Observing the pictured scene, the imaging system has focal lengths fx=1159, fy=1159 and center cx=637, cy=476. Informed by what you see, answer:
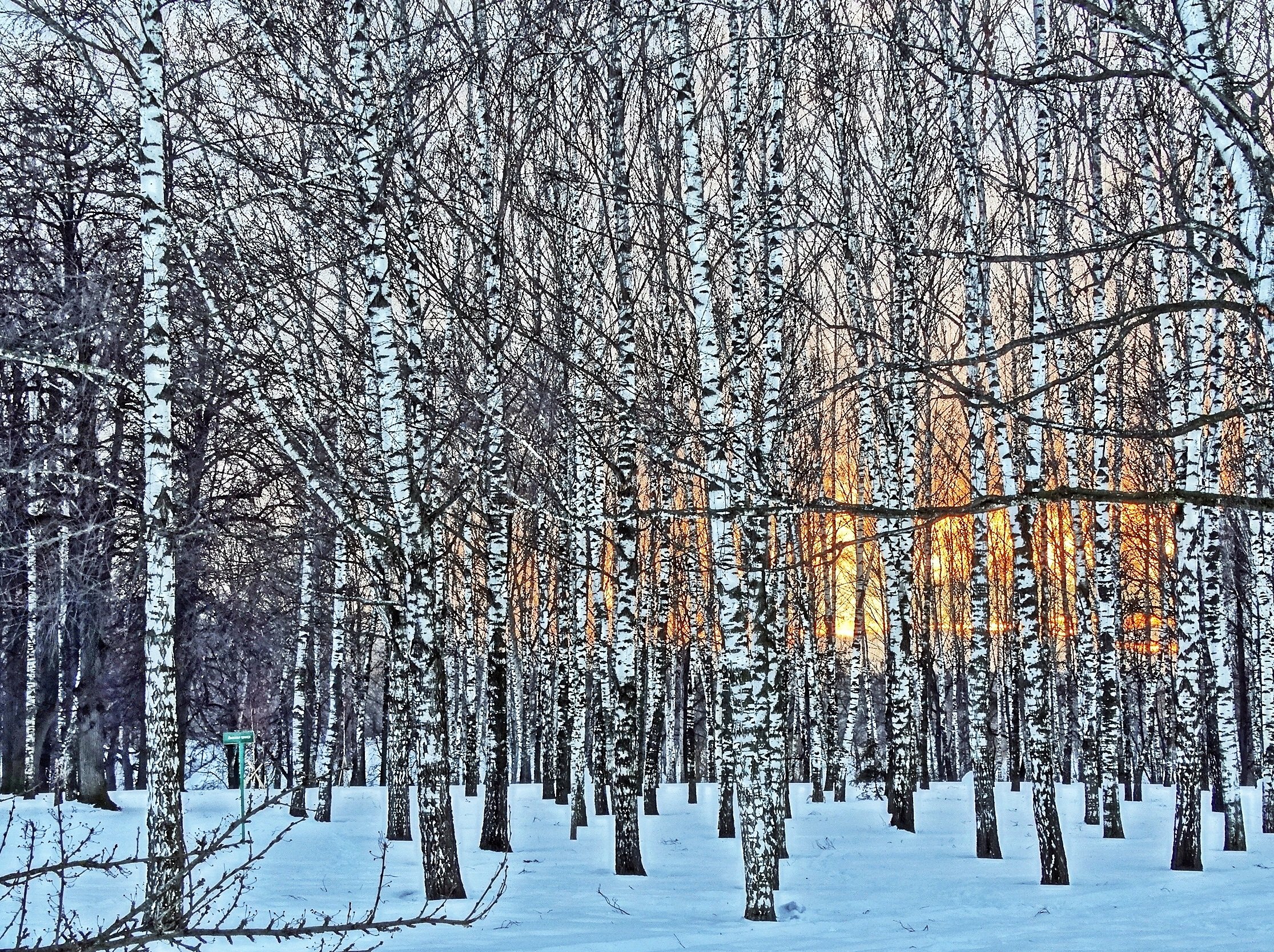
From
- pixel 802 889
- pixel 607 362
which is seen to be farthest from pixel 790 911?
pixel 607 362

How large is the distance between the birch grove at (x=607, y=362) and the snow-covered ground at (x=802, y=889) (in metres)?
0.64

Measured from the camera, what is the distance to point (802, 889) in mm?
13297

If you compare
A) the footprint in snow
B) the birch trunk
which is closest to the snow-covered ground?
the footprint in snow

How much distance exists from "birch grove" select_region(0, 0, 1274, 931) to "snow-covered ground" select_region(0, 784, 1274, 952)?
2.10 ft

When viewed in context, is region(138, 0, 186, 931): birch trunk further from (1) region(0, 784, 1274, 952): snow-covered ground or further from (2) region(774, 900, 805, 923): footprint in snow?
(2) region(774, 900, 805, 923): footprint in snow

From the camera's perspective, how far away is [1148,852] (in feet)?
56.0

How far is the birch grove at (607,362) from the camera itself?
9.86 meters

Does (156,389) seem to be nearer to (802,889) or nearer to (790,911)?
(790,911)

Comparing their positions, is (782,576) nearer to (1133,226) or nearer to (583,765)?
(583,765)

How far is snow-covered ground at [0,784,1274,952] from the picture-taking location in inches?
381

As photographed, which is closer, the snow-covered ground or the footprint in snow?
the snow-covered ground

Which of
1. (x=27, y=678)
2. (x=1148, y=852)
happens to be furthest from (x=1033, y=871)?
(x=27, y=678)

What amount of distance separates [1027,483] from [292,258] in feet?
28.0

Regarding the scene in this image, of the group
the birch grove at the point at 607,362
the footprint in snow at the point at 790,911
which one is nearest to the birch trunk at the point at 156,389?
the birch grove at the point at 607,362
